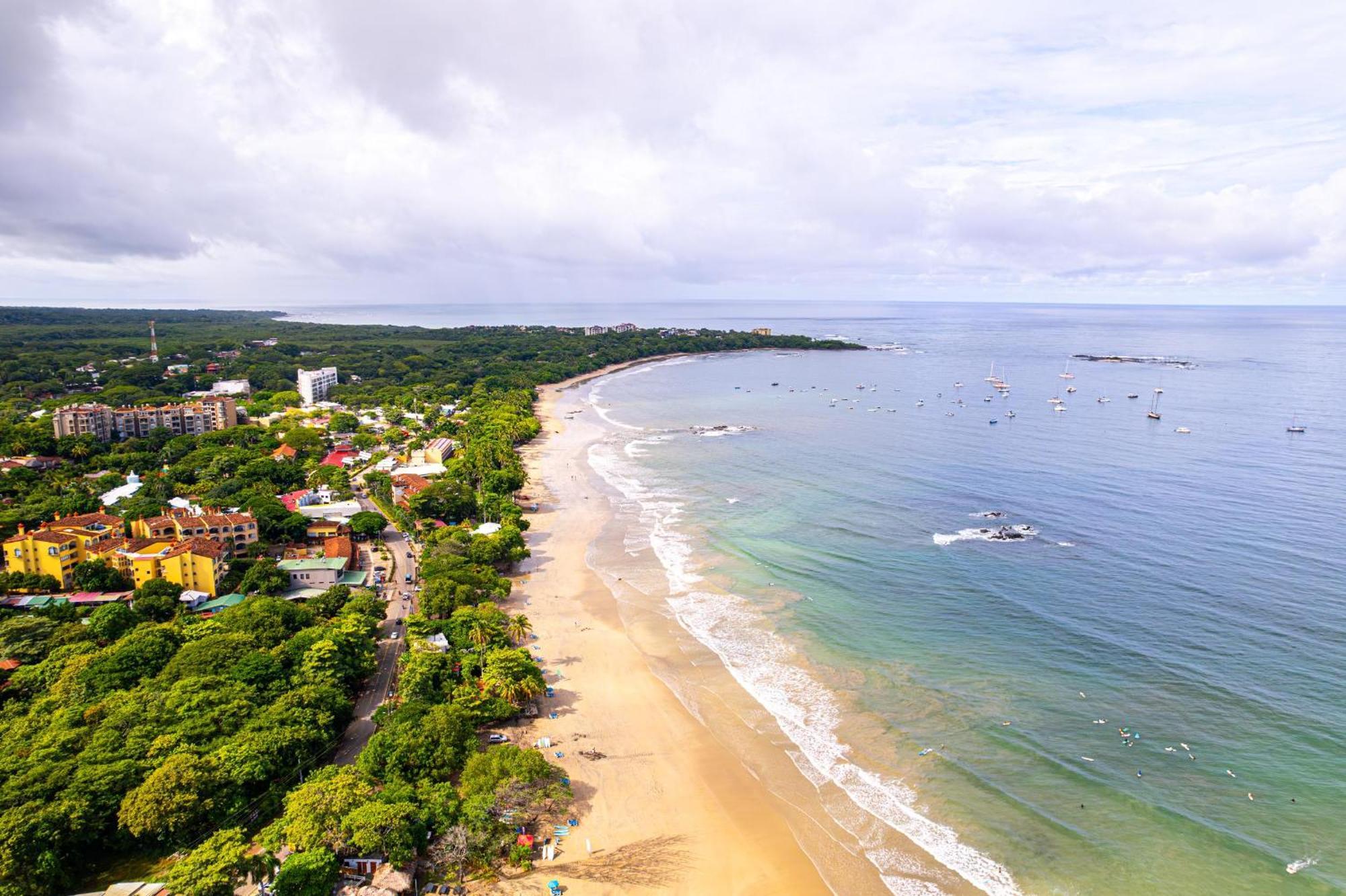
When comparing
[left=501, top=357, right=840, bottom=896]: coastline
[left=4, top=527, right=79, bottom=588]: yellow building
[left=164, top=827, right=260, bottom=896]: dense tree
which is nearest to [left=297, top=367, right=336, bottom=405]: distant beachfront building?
[left=4, top=527, right=79, bottom=588]: yellow building

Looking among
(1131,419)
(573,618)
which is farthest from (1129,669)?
(1131,419)

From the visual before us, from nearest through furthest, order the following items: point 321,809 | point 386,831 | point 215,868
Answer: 1. point 215,868
2. point 386,831
3. point 321,809

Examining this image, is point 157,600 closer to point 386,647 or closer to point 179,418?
point 386,647

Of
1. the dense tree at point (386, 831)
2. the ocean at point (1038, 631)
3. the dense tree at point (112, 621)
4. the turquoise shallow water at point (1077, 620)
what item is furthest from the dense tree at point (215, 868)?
the turquoise shallow water at point (1077, 620)

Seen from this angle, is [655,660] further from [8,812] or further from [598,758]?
[8,812]

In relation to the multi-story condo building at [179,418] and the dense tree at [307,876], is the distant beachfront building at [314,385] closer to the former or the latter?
the multi-story condo building at [179,418]

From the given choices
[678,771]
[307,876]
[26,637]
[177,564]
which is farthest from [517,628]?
[26,637]
